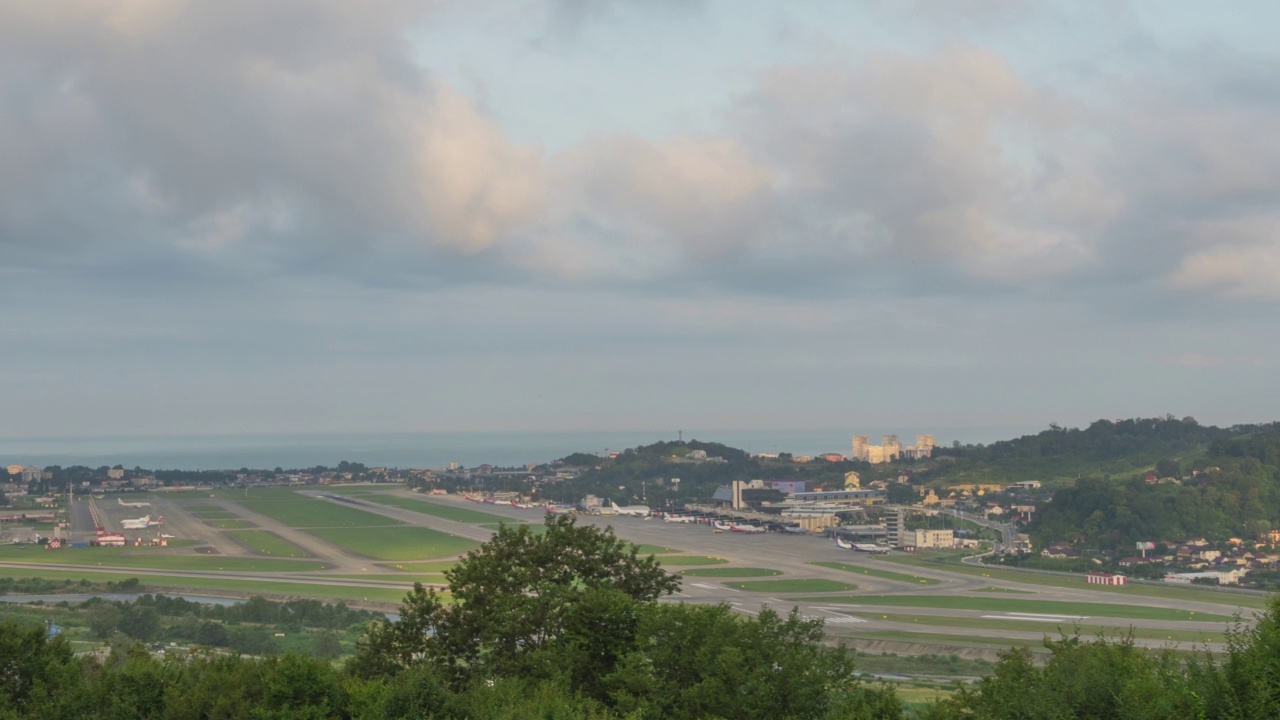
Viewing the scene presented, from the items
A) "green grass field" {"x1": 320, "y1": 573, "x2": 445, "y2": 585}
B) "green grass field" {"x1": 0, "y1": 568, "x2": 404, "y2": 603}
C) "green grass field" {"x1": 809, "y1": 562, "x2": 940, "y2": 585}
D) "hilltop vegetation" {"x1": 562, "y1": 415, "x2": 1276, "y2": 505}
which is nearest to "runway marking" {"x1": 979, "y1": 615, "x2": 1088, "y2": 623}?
"green grass field" {"x1": 809, "y1": 562, "x2": 940, "y2": 585}

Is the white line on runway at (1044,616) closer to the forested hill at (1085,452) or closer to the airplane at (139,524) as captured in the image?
the airplane at (139,524)

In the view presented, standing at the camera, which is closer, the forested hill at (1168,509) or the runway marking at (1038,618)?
the runway marking at (1038,618)

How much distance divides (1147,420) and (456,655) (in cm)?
16905

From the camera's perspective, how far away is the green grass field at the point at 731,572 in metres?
64.1

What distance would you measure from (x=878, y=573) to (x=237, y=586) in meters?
37.8

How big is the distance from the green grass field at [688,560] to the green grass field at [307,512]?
123 feet

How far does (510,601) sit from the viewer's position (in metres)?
21.7

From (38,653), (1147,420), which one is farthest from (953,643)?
(1147,420)

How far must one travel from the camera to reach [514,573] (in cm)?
2284

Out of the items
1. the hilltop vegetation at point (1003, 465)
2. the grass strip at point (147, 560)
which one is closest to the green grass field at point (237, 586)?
the grass strip at point (147, 560)

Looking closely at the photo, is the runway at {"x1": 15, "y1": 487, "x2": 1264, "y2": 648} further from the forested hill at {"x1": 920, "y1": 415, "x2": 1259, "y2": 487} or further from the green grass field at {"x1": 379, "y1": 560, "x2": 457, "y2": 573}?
the forested hill at {"x1": 920, "y1": 415, "x2": 1259, "y2": 487}

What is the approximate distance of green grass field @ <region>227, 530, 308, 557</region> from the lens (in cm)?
7760

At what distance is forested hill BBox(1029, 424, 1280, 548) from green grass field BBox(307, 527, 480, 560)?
4647cm

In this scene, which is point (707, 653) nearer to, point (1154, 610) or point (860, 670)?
point (860, 670)
